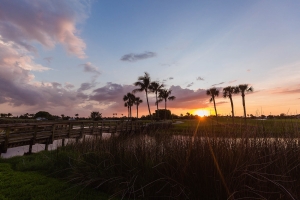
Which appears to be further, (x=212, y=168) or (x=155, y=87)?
(x=155, y=87)

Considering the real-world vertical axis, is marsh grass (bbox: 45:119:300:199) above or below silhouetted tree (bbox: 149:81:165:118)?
below

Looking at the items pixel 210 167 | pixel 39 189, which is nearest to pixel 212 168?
pixel 210 167

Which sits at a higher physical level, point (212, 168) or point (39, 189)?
point (212, 168)

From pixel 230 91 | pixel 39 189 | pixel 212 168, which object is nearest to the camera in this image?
pixel 212 168

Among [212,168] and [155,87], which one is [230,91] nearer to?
[155,87]

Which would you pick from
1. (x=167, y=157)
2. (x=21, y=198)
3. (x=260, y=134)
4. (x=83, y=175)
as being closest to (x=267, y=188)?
(x=260, y=134)

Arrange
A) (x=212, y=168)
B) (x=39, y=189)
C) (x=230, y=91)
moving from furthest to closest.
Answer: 1. (x=230, y=91)
2. (x=39, y=189)
3. (x=212, y=168)

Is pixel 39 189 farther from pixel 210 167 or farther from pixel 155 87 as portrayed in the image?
pixel 155 87

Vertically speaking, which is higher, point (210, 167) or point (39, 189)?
point (210, 167)

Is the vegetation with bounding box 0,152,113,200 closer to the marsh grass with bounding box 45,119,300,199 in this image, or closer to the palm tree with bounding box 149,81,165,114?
the marsh grass with bounding box 45,119,300,199

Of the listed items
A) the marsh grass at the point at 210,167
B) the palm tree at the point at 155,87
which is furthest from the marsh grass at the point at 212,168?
the palm tree at the point at 155,87

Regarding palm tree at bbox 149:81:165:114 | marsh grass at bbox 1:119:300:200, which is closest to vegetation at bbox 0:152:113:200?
marsh grass at bbox 1:119:300:200

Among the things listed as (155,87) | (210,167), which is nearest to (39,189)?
(210,167)

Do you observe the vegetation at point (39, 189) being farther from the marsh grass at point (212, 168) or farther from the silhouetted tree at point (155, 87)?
the silhouetted tree at point (155, 87)
